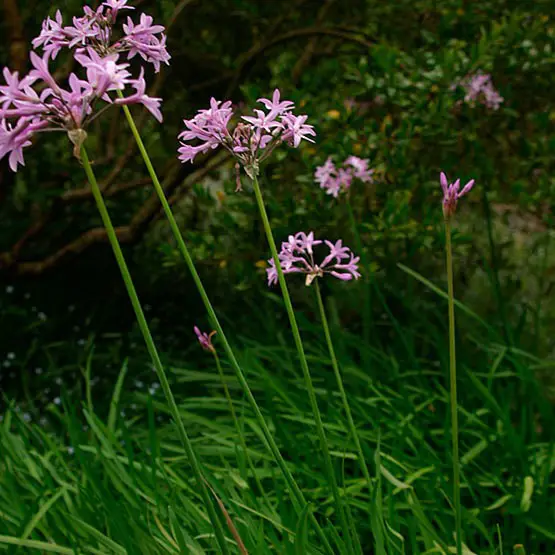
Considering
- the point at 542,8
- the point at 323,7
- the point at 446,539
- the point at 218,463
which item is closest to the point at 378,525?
the point at 446,539

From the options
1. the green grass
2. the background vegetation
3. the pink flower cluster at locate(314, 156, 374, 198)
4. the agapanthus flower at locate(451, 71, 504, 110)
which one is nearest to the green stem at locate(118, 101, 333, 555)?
the green grass

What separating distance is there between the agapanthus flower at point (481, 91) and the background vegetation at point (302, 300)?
58 mm

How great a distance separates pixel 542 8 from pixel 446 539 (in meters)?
2.51

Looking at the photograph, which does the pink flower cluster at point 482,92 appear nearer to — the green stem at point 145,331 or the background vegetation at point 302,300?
the background vegetation at point 302,300

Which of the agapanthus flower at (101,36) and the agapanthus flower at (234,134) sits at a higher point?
the agapanthus flower at (101,36)

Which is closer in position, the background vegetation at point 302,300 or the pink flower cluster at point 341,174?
the background vegetation at point 302,300

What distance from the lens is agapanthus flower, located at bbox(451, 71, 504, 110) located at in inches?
135

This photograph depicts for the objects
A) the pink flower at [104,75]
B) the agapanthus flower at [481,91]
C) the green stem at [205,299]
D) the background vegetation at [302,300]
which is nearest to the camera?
the pink flower at [104,75]

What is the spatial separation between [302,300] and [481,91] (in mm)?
1356

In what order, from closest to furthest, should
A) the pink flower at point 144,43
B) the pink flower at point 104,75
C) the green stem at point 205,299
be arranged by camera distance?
the pink flower at point 104,75 → the green stem at point 205,299 → the pink flower at point 144,43

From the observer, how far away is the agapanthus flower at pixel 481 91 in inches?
135

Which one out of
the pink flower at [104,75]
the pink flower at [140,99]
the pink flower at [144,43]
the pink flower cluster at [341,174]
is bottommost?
the pink flower cluster at [341,174]

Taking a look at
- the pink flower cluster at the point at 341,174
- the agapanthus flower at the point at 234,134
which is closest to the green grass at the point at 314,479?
the pink flower cluster at the point at 341,174

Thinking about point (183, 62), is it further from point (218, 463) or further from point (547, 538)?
point (547, 538)
